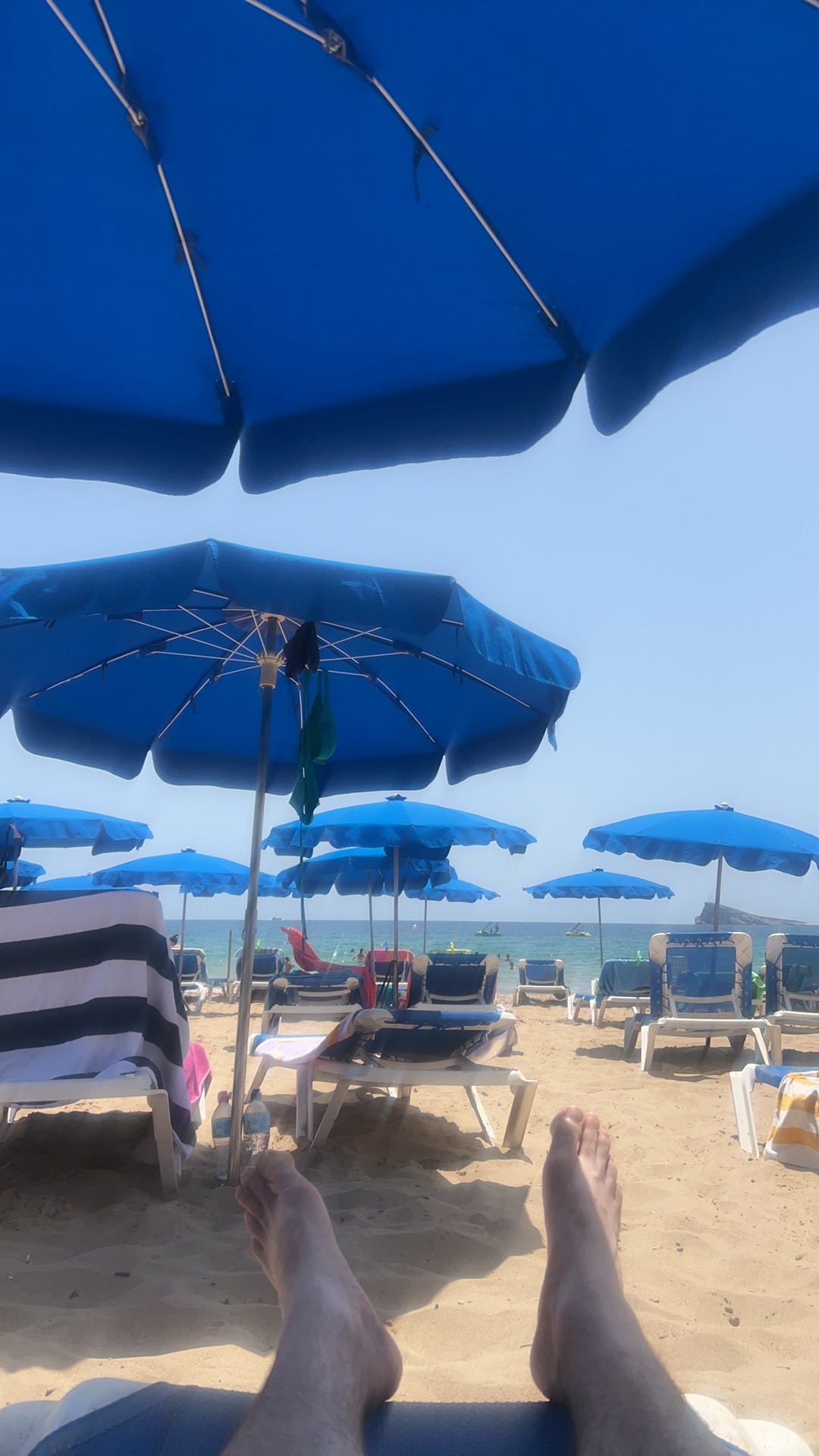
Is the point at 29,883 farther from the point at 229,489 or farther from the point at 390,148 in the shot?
the point at 390,148

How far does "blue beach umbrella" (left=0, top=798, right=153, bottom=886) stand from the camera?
8.03 meters

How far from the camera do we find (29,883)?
434 inches

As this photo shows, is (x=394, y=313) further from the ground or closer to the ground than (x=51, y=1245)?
further from the ground

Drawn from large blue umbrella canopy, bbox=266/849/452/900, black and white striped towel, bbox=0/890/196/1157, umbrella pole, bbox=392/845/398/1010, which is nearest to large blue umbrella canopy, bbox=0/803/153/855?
large blue umbrella canopy, bbox=266/849/452/900

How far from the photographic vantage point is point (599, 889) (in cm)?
1192

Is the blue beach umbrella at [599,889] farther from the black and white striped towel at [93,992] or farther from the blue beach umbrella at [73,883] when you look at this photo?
the black and white striped towel at [93,992]

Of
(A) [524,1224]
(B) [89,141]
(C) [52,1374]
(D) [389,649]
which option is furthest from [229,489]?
(A) [524,1224]

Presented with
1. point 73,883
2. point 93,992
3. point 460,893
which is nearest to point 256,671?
point 93,992

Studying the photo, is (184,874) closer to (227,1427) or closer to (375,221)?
(375,221)

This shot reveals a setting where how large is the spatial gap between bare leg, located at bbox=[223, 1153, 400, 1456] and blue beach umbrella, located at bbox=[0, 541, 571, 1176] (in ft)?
4.28

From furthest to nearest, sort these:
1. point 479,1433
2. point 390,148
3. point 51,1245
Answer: point 51,1245 → point 390,148 → point 479,1433

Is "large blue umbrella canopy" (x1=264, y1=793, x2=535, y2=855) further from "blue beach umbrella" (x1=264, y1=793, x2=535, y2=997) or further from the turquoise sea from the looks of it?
the turquoise sea

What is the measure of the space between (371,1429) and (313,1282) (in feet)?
0.85

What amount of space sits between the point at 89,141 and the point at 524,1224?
3056 millimetres
